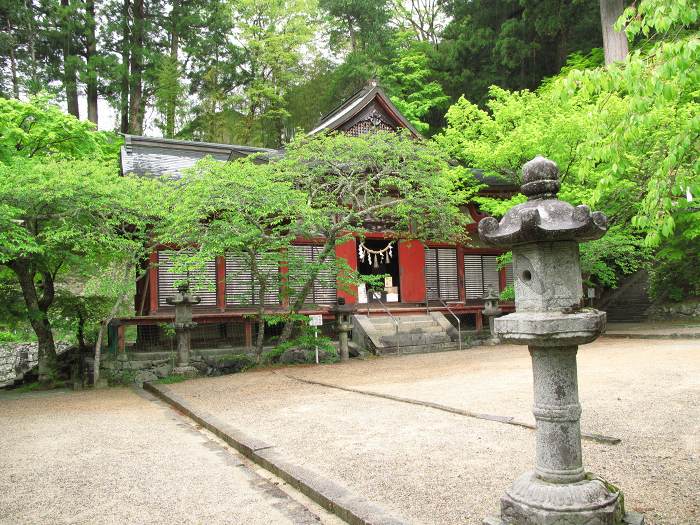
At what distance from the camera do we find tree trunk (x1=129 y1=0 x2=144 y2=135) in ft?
85.3

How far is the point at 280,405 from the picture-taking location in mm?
7824

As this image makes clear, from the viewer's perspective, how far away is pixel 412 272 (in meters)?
18.4

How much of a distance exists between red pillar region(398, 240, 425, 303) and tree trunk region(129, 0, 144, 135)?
15804 millimetres

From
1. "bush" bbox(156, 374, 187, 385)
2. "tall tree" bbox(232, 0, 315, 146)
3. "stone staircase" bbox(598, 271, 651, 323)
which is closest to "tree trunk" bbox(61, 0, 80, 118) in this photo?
"tall tree" bbox(232, 0, 315, 146)

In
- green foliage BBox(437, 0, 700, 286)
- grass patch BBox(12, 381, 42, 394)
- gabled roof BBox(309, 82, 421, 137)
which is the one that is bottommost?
grass patch BBox(12, 381, 42, 394)

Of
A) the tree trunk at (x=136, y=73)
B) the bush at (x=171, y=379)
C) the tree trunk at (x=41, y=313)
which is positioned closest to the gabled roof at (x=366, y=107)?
the bush at (x=171, y=379)

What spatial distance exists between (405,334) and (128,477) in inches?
446

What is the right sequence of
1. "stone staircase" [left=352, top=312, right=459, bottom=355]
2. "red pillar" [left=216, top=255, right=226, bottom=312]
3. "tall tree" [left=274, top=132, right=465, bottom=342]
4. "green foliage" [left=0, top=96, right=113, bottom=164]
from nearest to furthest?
"green foliage" [left=0, top=96, right=113, bottom=164] → "tall tree" [left=274, top=132, right=465, bottom=342] → "red pillar" [left=216, top=255, right=226, bottom=312] → "stone staircase" [left=352, top=312, right=459, bottom=355]

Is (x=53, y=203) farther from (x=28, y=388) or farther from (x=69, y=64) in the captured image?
(x=69, y=64)

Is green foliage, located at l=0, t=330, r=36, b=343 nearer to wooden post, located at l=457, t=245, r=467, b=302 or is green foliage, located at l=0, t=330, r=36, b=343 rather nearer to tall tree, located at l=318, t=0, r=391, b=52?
wooden post, located at l=457, t=245, r=467, b=302

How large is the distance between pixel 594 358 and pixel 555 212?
29.4 ft

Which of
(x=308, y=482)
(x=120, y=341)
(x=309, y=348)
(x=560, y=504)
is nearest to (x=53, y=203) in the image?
(x=120, y=341)

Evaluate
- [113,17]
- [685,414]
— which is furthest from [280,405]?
[113,17]

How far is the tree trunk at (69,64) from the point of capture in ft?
78.6
